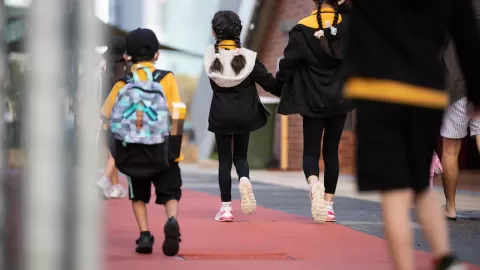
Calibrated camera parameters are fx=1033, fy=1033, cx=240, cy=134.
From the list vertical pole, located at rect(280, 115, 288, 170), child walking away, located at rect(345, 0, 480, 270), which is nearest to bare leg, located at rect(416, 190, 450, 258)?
child walking away, located at rect(345, 0, 480, 270)

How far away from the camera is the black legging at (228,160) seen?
27.1 ft

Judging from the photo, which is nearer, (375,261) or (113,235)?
(375,261)

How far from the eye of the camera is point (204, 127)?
21344mm

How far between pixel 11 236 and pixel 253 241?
13.4 feet

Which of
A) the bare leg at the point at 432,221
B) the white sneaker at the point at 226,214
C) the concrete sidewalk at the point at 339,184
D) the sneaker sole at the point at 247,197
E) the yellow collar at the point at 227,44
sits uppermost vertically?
the yellow collar at the point at 227,44

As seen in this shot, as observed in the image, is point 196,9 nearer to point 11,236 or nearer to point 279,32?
point 279,32

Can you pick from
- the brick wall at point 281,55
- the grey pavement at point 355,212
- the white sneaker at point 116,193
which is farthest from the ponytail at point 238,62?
the brick wall at point 281,55

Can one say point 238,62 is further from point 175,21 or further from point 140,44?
point 175,21

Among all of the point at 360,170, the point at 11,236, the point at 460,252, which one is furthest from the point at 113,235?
the point at 11,236

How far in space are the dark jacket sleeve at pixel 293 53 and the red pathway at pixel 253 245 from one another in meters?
1.19

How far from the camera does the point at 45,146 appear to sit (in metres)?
2.58

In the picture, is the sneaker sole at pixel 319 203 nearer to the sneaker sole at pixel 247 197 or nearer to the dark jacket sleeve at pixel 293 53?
the sneaker sole at pixel 247 197

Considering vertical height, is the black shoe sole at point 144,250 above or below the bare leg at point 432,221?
below

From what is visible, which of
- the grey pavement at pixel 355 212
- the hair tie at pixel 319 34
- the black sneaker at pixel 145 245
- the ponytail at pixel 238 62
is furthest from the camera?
the ponytail at pixel 238 62
